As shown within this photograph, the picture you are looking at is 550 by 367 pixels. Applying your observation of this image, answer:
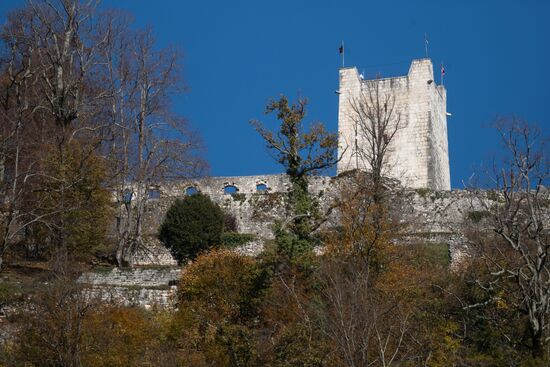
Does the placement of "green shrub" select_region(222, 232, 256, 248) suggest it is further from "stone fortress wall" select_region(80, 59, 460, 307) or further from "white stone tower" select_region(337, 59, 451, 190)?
"white stone tower" select_region(337, 59, 451, 190)

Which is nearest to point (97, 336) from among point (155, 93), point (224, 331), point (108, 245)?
point (224, 331)

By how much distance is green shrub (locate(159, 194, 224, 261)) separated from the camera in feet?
108

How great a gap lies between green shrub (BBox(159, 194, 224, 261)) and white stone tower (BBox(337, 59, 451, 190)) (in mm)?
9031

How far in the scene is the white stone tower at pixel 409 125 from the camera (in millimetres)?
41156

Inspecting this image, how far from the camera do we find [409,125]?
137ft

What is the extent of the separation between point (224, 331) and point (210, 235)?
1208 centimetres

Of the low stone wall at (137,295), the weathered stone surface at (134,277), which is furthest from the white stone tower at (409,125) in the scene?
the low stone wall at (137,295)

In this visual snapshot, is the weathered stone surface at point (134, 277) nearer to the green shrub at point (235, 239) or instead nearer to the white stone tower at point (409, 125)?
the green shrub at point (235, 239)

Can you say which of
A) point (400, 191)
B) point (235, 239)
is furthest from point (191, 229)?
point (400, 191)

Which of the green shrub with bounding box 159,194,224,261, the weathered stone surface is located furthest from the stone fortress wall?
the weathered stone surface

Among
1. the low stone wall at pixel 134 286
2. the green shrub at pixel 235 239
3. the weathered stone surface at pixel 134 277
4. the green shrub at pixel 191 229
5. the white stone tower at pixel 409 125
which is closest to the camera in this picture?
the low stone wall at pixel 134 286

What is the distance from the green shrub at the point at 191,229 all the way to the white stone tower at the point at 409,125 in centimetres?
903

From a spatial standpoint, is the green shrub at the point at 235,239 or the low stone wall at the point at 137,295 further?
the green shrub at the point at 235,239

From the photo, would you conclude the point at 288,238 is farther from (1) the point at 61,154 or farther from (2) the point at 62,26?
(2) the point at 62,26
